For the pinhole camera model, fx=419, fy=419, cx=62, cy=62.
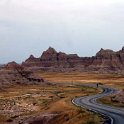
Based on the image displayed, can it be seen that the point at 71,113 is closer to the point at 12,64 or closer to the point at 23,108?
the point at 23,108

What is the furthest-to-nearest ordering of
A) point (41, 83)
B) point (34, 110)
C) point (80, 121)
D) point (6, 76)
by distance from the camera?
point (41, 83) → point (6, 76) → point (34, 110) → point (80, 121)

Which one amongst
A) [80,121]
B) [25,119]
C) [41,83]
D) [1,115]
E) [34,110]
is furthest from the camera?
[41,83]

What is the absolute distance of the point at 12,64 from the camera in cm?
18888

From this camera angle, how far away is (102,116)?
68.1 m

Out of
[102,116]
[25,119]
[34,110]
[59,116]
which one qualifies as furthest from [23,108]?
[102,116]

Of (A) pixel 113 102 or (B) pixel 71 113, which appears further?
(A) pixel 113 102

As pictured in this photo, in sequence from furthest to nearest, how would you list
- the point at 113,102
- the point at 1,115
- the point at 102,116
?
the point at 113,102, the point at 1,115, the point at 102,116

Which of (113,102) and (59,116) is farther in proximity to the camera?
(113,102)

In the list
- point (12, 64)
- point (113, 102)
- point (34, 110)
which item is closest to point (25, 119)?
point (34, 110)

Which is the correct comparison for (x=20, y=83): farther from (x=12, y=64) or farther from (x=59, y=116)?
(x=59, y=116)

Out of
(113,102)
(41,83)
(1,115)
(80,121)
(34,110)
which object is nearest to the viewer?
(80,121)

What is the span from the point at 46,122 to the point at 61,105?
67.4 feet

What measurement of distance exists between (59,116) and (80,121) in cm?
927

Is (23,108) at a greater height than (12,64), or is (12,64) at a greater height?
(12,64)
